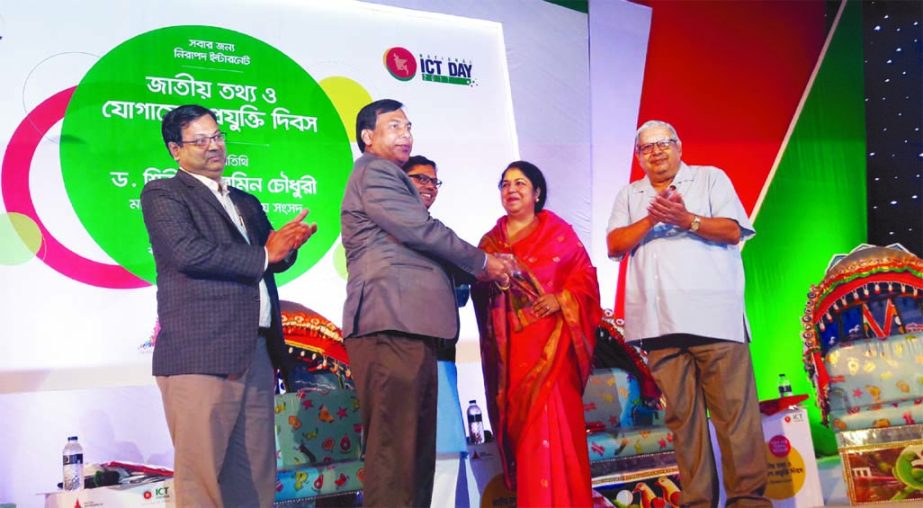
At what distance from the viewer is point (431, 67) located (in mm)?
4074

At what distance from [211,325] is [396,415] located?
62 cm

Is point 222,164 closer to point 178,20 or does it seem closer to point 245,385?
point 245,385

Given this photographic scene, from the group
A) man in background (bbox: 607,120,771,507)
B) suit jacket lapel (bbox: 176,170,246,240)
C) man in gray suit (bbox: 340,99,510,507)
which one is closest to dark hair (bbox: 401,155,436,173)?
man in gray suit (bbox: 340,99,510,507)

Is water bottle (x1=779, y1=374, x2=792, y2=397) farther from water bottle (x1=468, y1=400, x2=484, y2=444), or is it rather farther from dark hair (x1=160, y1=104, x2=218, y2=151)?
dark hair (x1=160, y1=104, x2=218, y2=151)

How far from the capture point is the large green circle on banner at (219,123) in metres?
3.44

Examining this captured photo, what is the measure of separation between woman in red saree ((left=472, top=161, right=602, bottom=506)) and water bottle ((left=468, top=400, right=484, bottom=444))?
0.51 metres

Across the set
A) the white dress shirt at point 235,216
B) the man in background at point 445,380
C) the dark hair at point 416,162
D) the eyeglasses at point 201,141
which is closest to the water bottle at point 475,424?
the man in background at point 445,380

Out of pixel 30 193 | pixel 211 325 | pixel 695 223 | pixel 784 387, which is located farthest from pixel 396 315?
pixel 784 387

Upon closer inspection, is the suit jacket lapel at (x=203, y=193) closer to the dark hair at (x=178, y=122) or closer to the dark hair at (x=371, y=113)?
the dark hair at (x=178, y=122)

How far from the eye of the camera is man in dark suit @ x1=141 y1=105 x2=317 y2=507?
2.68 meters

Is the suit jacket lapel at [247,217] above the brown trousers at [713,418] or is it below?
above

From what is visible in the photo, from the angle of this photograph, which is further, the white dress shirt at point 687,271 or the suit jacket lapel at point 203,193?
the white dress shirt at point 687,271

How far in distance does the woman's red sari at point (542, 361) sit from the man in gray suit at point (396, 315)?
322mm

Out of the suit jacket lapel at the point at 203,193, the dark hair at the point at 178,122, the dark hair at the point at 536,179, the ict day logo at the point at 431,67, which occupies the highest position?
the ict day logo at the point at 431,67
